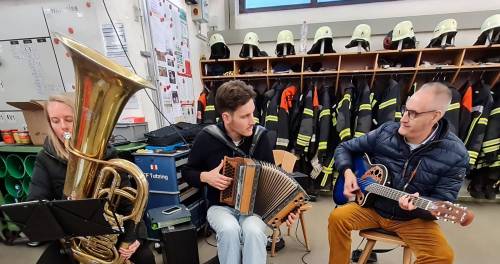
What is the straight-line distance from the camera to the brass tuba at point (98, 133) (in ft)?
3.13

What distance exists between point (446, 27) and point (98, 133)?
338 centimetres

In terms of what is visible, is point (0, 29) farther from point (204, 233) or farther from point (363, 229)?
point (363, 229)

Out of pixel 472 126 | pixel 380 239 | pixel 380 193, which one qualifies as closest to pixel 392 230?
pixel 380 239

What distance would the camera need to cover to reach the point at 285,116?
285 cm

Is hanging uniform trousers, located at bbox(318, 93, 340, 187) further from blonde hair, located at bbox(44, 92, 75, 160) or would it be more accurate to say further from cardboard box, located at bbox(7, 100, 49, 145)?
cardboard box, located at bbox(7, 100, 49, 145)

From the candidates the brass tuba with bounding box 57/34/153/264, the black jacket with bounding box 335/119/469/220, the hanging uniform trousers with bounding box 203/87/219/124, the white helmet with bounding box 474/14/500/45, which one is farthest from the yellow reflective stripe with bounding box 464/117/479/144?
the brass tuba with bounding box 57/34/153/264

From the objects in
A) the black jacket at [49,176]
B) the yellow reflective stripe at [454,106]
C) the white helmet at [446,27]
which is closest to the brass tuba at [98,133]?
the black jacket at [49,176]

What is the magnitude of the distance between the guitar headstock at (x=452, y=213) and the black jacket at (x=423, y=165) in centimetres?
12

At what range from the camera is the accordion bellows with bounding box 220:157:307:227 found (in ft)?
4.27

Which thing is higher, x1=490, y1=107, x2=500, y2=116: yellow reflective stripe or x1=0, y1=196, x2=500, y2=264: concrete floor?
x1=490, y1=107, x2=500, y2=116: yellow reflective stripe

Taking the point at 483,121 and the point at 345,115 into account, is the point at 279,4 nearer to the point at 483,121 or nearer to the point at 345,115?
the point at 345,115

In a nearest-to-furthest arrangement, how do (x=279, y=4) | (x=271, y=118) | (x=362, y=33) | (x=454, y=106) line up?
(x=454, y=106), (x=362, y=33), (x=271, y=118), (x=279, y=4)

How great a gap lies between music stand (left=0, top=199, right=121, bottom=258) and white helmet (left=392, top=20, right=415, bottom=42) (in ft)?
10.4

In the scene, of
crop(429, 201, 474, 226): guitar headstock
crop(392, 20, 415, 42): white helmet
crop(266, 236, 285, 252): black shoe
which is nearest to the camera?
crop(429, 201, 474, 226): guitar headstock
